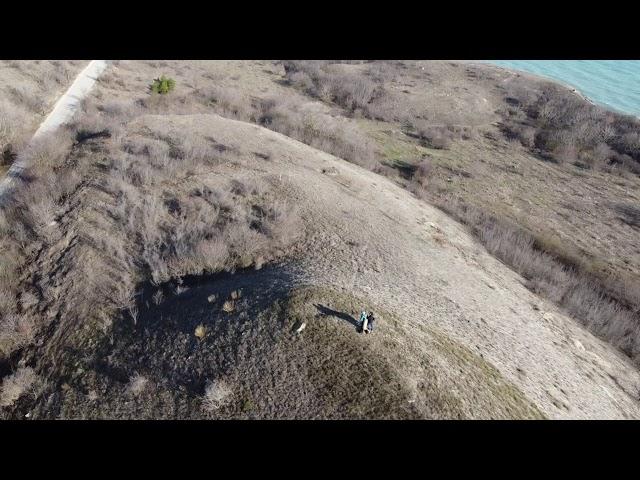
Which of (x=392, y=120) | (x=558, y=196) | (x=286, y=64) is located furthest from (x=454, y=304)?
(x=286, y=64)

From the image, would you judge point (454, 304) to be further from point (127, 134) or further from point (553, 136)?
point (553, 136)

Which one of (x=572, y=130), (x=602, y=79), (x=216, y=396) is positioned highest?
(x=602, y=79)

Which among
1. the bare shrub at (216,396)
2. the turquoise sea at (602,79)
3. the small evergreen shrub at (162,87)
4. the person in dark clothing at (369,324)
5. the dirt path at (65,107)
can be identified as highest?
the turquoise sea at (602,79)

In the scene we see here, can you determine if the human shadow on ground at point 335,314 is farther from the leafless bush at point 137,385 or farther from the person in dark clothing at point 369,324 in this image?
the leafless bush at point 137,385

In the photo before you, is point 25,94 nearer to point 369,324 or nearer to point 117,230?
point 117,230

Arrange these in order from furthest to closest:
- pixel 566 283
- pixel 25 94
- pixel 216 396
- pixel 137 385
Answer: pixel 25 94 < pixel 566 283 < pixel 137 385 < pixel 216 396

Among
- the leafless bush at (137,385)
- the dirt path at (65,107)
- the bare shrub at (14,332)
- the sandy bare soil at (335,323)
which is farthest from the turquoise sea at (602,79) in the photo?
the bare shrub at (14,332)

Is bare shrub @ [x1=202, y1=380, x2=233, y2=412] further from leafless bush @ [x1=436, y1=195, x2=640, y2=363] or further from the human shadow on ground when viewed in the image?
leafless bush @ [x1=436, y1=195, x2=640, y2=363]

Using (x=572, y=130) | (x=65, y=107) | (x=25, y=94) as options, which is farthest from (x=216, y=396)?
(x=572, y=130)
